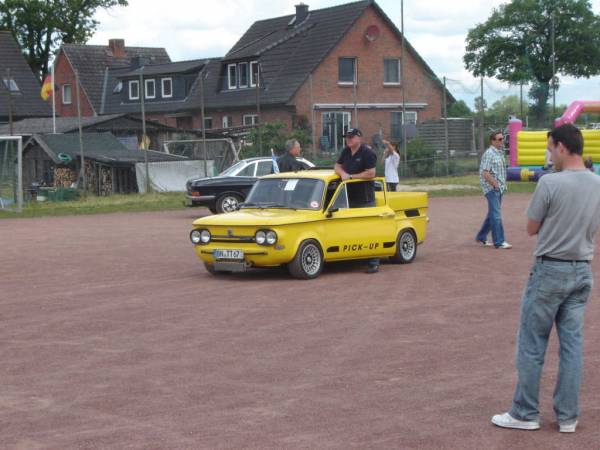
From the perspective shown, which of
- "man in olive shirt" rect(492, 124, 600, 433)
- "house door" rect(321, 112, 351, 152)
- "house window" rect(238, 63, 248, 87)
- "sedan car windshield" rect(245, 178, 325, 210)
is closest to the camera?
"man in olive shirt" rect(492, 124, 600, 433)

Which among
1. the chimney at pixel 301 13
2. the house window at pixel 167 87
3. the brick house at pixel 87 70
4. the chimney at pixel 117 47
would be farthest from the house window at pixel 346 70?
the chimney at pixel 117 47

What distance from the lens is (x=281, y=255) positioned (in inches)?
567

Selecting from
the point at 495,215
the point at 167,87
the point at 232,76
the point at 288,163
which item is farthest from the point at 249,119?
the point at 495,215

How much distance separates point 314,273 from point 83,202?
761 inches

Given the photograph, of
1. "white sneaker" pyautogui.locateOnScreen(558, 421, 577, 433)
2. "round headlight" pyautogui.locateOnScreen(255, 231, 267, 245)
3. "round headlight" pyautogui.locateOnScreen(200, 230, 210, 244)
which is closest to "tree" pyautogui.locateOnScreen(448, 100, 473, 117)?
"round headlight" pyautogui.locateOnScreen(200, 230, 210, 244)

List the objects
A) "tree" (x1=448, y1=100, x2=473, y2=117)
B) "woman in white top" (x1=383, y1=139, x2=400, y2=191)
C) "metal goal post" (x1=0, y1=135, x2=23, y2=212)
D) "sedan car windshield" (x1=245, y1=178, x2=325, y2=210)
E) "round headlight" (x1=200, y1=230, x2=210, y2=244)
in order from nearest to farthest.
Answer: "round headlight" (x1=200, y1=230, x2=210, y2=244)
"sedan car windshield" (x1=245, y1=178, x2=325, y2=210)
"woman in white top" (x1=383, y1=139, x2=400, y2=191)
"metal goal post" (x1=0, y1=135, x2=23, y2=212)
"tree" (x1=448, y1=100, x2=473, y2=117)

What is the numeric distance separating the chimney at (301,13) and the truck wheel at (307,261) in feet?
154

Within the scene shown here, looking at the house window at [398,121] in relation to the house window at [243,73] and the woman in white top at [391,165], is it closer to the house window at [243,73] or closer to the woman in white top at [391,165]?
the house window at [243,73]

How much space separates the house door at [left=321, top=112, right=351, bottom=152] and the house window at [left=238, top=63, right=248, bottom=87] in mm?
5975

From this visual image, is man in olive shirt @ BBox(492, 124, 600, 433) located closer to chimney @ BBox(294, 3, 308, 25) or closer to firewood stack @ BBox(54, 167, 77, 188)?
firewood stack @ BBox(54, 167, 77, 188)

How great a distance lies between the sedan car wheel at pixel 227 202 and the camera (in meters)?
27.1

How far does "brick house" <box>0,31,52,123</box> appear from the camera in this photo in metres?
62.4

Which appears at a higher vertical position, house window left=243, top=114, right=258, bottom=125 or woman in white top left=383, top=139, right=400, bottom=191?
house window left=243, top=114, right=258, bottom=125

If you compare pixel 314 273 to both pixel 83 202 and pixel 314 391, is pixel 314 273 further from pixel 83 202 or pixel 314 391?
pixel 83 202
